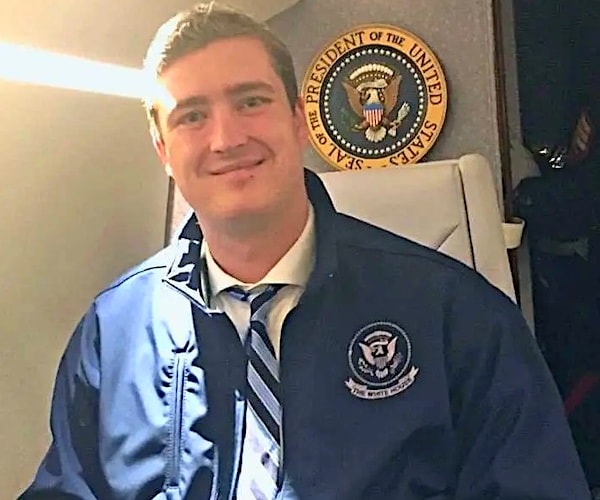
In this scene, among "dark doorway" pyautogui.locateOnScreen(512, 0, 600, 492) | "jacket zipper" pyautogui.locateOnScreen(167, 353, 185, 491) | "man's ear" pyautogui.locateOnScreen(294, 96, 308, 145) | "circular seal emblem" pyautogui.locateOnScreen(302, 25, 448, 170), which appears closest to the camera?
"jacket zipper" pyautogui.locateOnScreen(167, 353, 185, 491)

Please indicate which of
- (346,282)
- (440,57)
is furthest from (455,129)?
(346,282)

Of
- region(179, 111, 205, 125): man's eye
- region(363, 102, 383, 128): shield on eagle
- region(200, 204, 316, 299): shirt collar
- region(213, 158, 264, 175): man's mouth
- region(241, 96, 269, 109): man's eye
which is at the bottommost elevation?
region(200, 204, 316, 299): shirt collar

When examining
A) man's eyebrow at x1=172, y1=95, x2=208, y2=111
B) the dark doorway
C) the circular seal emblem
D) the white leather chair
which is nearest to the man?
man's eyebrow at x1=172, y1=95, x2=208, y2=111

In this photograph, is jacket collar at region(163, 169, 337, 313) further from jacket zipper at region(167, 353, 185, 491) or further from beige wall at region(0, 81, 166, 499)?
beige wall at region(0, 81, 166, 499)

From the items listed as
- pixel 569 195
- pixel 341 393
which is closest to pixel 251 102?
pixel 341 393

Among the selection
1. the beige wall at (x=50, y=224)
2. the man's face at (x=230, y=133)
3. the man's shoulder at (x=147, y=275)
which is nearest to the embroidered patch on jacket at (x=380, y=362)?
the man's face at (x=230, y=133)

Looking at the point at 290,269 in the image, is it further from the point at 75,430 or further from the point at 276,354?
the point at 75,430

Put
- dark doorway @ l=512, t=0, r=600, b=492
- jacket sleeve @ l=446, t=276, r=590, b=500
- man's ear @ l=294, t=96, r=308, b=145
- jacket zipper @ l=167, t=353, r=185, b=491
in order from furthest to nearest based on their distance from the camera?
dark doorway @ l=512, t=0, r=600, b=492
man's ear @ l=294, t=96, r=308, b=145
jacket zipper @ l=167, t=353, r=185, b=491
jacket sleeve @ l=446, t=276, r=590, b=500

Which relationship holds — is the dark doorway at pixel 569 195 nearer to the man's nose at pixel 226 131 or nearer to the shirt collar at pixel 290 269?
the shirt collar at pixel 290 269

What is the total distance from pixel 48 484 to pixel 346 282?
0.52 meters

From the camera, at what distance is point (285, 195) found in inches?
55.4

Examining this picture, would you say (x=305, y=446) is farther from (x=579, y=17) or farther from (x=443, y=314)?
(x=579, y=17)

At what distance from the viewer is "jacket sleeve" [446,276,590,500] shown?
1.25 meters

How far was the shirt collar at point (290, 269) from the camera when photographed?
143 cm
